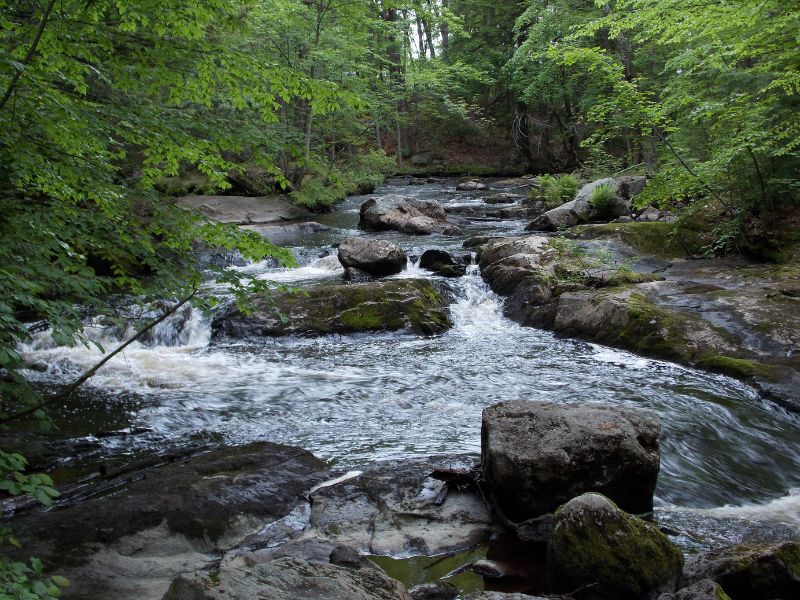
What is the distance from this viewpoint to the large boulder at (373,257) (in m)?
11.8

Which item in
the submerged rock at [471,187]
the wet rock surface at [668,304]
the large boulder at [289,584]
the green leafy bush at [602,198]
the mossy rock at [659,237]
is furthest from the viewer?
the submerged rock at [471,187]

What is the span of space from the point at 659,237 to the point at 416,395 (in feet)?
24.7

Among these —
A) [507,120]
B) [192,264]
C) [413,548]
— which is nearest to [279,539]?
[413,548]

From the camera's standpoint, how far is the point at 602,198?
14.5m

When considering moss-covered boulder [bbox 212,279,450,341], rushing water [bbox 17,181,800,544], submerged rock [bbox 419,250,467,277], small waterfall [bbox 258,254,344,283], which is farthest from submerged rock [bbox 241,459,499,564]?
small waterfall [bbox 258,254,344,283]

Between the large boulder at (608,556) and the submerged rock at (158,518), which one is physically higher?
the submerged rock at (158,518)

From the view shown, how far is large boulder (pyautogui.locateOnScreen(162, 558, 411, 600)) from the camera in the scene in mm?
2549

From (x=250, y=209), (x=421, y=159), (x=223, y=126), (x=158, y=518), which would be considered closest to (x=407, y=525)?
(x=158, y=518)

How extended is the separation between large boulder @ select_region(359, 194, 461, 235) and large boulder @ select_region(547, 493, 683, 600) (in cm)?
1260

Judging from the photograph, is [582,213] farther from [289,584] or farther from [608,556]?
[289,584]

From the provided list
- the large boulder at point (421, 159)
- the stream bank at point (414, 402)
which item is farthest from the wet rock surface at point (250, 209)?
the large boulder at point (421, 159)

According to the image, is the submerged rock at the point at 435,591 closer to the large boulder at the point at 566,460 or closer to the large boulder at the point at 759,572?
the large boulder at the point at 566,460

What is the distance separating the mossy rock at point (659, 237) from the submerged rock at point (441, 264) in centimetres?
284

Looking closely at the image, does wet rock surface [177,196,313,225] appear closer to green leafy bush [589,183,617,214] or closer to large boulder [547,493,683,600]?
green leafy bush [589,183,617,214]
